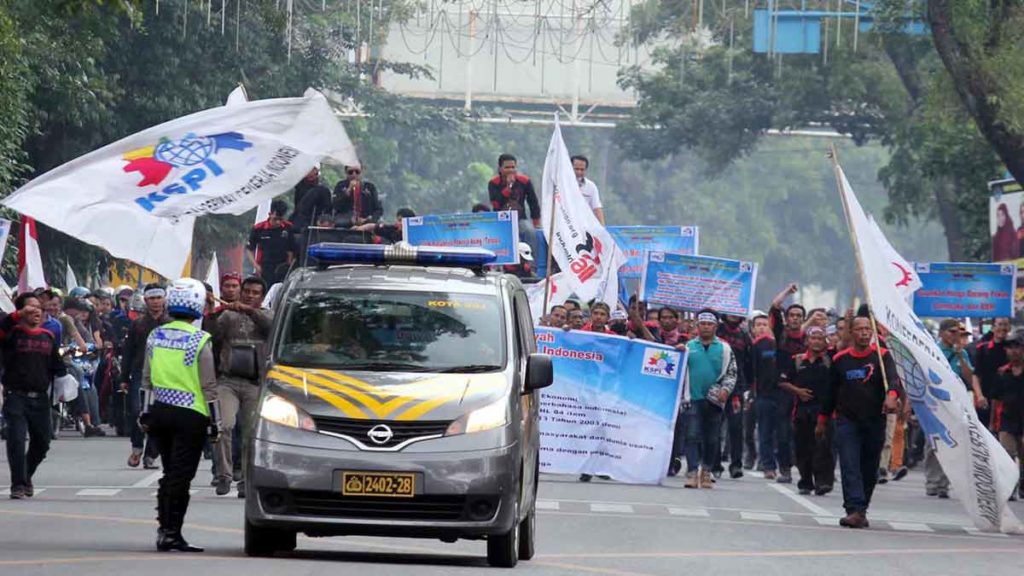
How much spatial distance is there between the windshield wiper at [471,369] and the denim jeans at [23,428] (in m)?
6.36

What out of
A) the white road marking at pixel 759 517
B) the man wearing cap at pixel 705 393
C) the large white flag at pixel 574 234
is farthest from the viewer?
the large white flag at pixel 574 234

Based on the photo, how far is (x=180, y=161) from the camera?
17.8 metres

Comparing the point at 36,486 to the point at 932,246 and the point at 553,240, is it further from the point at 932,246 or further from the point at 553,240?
the point at 932,246

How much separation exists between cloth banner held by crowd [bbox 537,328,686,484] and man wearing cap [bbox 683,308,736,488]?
0.19 m

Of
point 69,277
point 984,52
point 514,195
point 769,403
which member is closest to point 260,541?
point 769,403

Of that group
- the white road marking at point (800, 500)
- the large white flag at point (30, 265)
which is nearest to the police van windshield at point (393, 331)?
the white road marking at point (800, 500)

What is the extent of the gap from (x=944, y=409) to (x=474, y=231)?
7552mm

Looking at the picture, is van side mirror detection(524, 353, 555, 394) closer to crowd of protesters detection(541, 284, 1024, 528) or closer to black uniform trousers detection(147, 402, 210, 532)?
black uniform trousers detection(147, 402, 210, 532)

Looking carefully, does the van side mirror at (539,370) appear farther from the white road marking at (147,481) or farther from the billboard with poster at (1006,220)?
the billboard with poster at (1006,220)

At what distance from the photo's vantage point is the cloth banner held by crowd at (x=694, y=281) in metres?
28.0

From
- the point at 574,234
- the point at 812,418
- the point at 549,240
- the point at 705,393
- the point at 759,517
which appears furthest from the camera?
the point at 574,234

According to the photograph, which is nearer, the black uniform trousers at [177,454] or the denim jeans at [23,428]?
the black uniform trousers at [177,454]

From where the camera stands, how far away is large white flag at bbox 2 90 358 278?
1702 centimetres

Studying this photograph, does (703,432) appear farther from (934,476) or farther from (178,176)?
(178,176)
